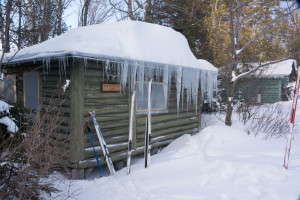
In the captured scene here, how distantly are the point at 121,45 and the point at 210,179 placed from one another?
3.33 metres

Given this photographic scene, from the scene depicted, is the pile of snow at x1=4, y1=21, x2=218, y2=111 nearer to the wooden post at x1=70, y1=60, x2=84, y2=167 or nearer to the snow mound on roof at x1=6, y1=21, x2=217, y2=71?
the snow mound on roof at x1=6, y1=21, x2=217, y2=71

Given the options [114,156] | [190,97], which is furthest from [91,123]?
[190,97]

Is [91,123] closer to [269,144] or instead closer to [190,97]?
[190,97]

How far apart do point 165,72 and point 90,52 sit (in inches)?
95.3

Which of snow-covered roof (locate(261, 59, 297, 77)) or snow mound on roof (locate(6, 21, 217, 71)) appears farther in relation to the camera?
snow-covered roof (locate(261, 59, 297, 77))

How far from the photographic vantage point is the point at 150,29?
662cm

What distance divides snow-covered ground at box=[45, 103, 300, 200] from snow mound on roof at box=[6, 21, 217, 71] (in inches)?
92.8

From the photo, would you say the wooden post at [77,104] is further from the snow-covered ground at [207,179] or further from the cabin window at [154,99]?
the cabin window at [154,99]

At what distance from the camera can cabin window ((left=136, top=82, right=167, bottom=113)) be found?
6161 mm

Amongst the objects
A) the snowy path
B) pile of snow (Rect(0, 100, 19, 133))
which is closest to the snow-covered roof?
the snowy path

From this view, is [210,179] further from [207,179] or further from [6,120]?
[6,120]

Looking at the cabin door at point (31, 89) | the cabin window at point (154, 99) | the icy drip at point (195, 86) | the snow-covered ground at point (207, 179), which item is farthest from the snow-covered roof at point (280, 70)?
the cabin door at point (31, 89)

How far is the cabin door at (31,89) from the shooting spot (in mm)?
5992

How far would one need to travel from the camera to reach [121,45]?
5367 mm
